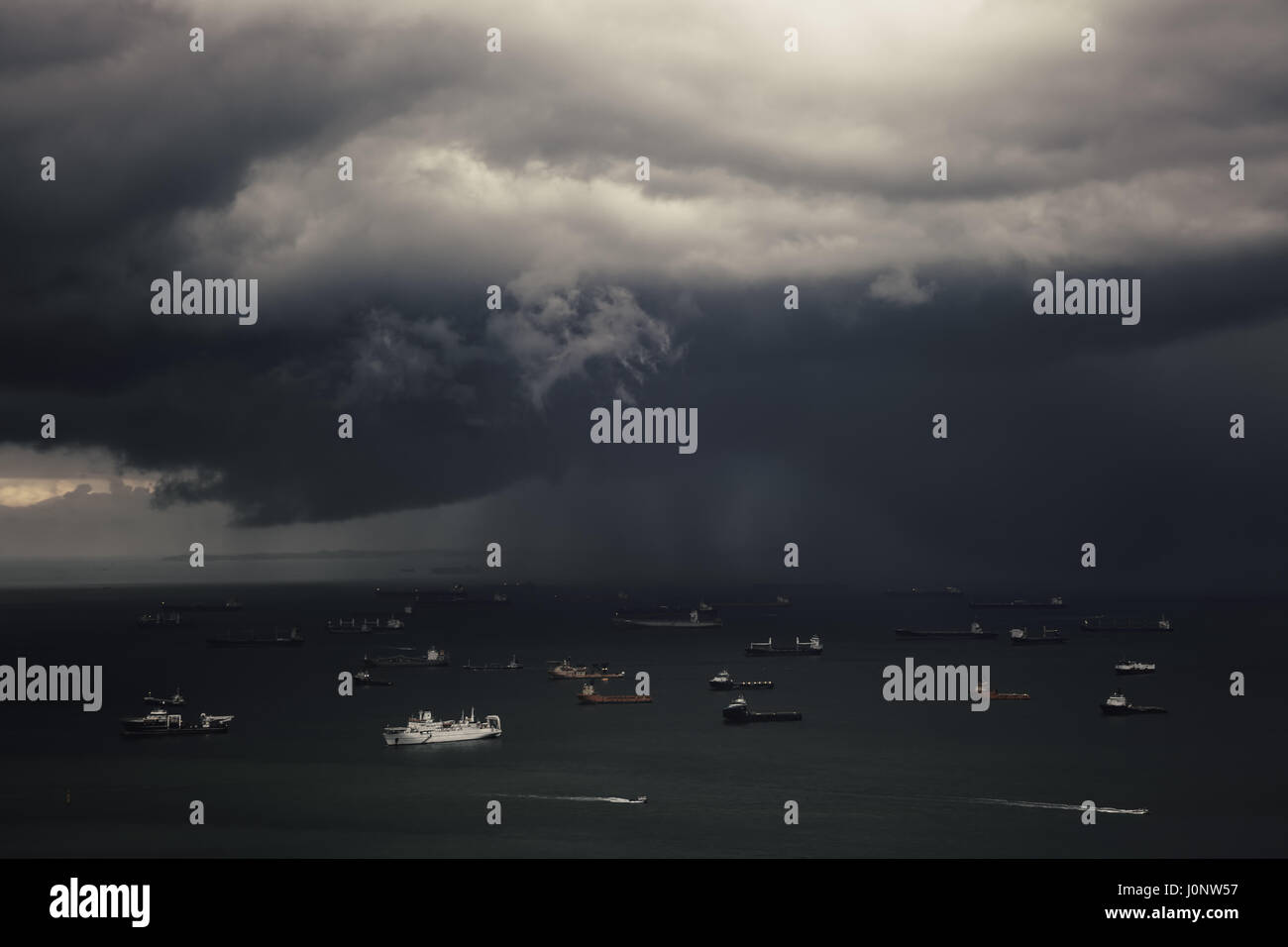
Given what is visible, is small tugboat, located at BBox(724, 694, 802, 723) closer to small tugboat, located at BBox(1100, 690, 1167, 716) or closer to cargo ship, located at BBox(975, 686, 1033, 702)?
cargo ship, located at BBox(975, 686, 1033, 702)

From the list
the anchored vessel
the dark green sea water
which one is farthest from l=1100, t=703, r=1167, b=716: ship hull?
the anchored vessel

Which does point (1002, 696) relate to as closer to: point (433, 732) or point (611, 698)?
point (611, 698)

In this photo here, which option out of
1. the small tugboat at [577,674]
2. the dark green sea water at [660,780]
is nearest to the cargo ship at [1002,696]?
the dark green sea water at [660,780]

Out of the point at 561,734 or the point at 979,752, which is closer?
the point at 979,752

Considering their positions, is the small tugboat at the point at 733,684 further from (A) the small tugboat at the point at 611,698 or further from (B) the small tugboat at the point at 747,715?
(B) the small tugboat at the point at 747,715

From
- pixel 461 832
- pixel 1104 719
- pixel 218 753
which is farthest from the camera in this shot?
pixel 1104 719

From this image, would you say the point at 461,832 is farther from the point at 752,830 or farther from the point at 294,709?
the point at 294,709

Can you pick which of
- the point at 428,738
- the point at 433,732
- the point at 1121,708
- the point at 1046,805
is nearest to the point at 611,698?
the point at 433,732
